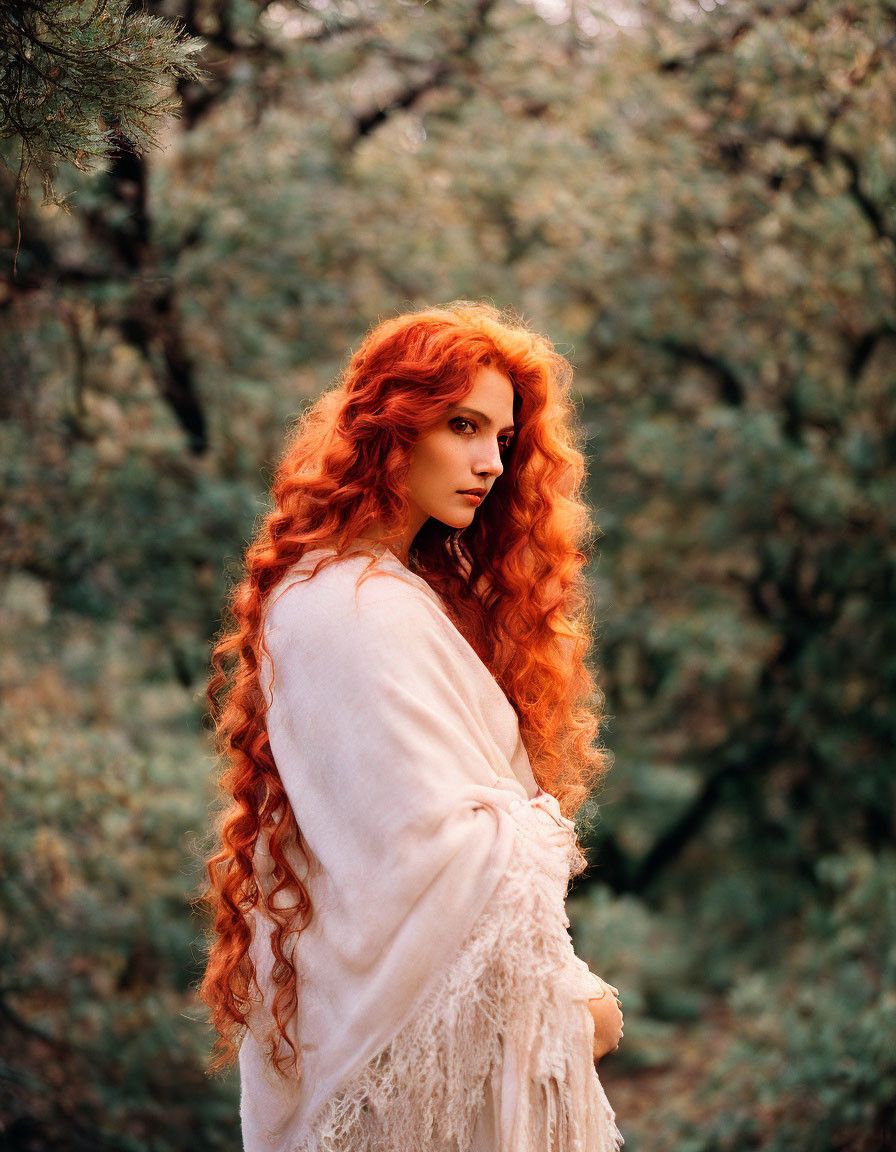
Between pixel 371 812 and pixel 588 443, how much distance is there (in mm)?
4352

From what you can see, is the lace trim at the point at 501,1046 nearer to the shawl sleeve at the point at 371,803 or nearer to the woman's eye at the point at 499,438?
the shawl sleeve at the point at 371,803

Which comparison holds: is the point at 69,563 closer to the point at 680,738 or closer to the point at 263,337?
the point at 263,337

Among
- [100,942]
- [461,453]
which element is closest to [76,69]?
[461,453]

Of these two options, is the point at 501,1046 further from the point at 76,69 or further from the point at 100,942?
the point at 100,942

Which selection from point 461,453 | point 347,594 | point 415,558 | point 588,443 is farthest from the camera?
point 588,443

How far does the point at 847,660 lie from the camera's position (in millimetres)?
5195

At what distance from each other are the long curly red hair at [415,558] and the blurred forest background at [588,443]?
182 cm

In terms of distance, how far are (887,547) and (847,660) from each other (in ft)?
1.90

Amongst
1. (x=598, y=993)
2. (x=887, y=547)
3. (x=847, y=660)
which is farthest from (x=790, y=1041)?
(x=598, y=993)

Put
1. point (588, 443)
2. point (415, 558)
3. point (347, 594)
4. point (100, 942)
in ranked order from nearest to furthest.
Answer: point (347, 594) → point (415, 558) → point (100, 942) → point (588, 443)

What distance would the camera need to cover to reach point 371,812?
160 cm

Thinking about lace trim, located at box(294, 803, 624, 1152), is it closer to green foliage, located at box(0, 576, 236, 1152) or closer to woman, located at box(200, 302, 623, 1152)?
woman, located at box(200, 302, 623, 1152)

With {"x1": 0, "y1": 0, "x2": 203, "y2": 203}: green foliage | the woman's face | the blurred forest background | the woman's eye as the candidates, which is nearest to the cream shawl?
the woman's face

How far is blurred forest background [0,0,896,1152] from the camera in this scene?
4102mm
